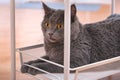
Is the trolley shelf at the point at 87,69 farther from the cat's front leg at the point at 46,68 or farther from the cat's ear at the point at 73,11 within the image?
the cat's ear at the point at 73,11

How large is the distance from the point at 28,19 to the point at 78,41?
1.92 meters

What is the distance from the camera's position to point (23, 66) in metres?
1.31

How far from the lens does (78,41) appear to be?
4.05 feet

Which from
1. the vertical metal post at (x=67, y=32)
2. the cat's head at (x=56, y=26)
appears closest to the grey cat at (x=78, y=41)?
the cat's head at (x=56, y=26)

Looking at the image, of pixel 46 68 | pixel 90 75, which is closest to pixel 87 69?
pixel 90 75

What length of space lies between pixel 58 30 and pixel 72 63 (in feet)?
0.51

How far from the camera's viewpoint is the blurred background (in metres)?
1.98

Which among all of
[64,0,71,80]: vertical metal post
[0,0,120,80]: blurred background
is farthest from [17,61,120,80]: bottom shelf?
[0,0,120,80]: blurred background

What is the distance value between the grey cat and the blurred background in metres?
0.46

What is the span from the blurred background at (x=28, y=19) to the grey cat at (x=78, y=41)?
1.50 feet

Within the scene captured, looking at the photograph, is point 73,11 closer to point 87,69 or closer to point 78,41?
point 78,41

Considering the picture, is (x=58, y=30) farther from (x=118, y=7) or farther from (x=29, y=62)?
(x=118, y=7)

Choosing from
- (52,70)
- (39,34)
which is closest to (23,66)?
(52,70)

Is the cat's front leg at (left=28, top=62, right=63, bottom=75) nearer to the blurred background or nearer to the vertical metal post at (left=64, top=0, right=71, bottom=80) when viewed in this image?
the vertical metal post at (left=64, top=0, right=71, bottom=80)
